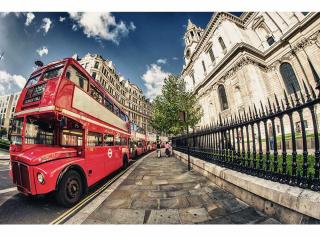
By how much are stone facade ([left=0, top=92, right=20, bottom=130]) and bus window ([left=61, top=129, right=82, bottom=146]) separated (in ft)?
241

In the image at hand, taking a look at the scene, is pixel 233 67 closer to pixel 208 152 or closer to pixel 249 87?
pixel 249 87

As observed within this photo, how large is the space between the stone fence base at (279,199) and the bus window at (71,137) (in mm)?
4467

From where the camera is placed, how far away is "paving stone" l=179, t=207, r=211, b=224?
2.58 m

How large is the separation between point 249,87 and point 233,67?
4.32m

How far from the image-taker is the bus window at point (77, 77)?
4621mm

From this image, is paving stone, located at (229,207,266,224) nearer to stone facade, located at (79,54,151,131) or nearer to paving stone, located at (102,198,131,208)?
paving stone, located at (102,198,131,208)

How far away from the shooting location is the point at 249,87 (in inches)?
805

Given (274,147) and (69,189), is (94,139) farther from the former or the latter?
(274,147)

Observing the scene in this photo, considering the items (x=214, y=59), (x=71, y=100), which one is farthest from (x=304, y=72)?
(x=71, y=100)

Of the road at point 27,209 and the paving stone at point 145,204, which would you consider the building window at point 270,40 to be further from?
the road at point 27,209

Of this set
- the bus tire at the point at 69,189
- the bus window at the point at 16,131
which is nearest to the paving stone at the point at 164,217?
the bus tire at the point at 69,189

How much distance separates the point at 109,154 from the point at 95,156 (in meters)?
1.38

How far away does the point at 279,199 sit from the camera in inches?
87.7

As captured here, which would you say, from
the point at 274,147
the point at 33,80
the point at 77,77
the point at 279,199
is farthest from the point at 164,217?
the point at 33,80
